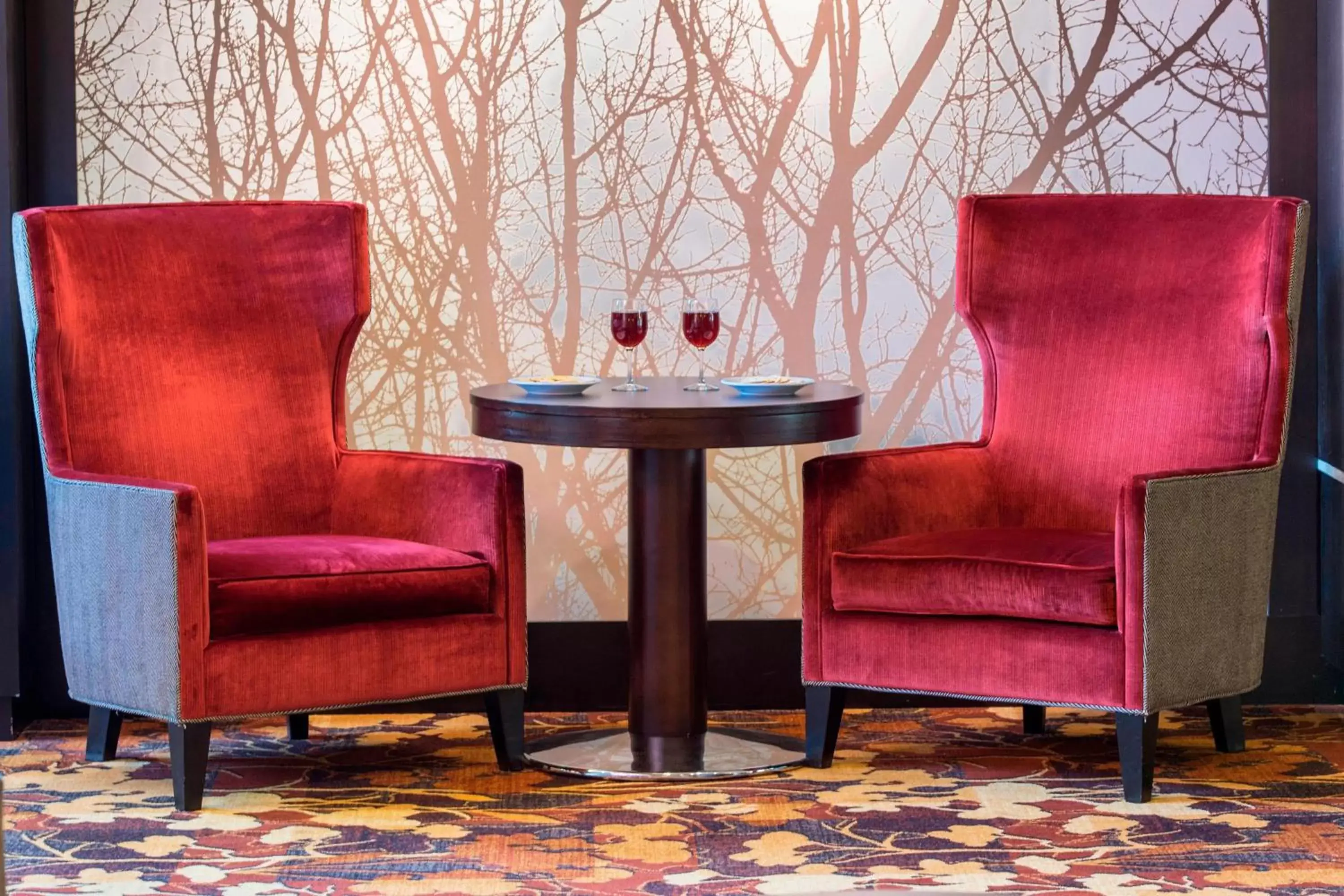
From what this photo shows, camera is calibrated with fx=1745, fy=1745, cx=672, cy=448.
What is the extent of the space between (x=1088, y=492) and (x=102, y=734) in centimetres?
208

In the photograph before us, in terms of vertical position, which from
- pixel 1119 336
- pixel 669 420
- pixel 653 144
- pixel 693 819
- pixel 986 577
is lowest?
pixel 693 819

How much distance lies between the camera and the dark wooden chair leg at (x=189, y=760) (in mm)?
3123

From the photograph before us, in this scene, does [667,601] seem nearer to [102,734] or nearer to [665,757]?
[665,757]

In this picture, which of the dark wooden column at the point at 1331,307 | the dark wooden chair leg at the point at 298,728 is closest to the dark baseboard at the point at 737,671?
the dark wooden column at the point at 1331,307

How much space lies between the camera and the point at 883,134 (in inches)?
158

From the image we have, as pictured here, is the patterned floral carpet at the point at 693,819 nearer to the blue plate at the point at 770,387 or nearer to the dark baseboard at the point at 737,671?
the dark baseboard at the point at 737,671

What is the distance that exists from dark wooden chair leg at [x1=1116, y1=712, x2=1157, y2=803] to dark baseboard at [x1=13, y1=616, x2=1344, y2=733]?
2.95ft

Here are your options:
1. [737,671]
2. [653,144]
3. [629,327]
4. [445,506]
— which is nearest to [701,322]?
[629,327]

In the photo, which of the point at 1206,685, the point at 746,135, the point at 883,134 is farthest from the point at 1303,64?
the point at 1206,685

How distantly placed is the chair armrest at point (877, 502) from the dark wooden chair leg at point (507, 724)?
1.88 ft

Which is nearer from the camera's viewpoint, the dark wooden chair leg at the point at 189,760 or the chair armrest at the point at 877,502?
the dark wooden chair leg at the point at 189,760

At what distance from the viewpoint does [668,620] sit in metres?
3.44

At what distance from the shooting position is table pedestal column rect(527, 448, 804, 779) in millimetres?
3432

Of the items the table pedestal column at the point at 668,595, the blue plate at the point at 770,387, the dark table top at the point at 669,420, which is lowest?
the table pedestal column at the point at 668,595
